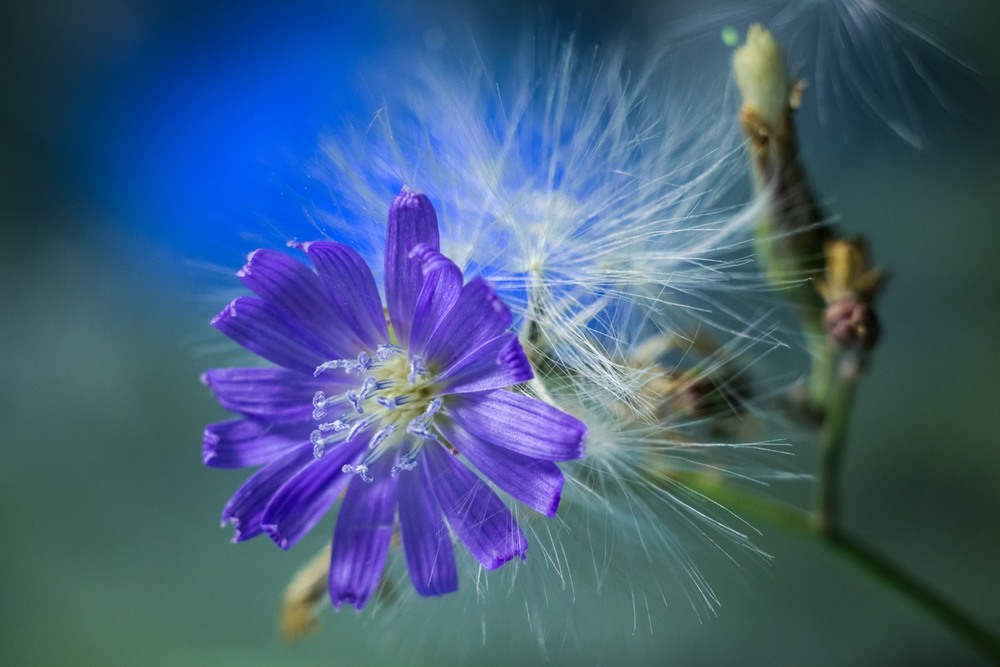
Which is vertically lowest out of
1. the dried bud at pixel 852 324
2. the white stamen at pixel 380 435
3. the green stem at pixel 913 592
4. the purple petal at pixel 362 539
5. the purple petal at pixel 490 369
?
the green stem at pixel 913 592

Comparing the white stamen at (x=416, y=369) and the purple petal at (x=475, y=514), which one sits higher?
the white stamen at (x=416, y=369)

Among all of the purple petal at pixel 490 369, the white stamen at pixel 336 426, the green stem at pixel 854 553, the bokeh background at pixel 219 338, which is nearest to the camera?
the purple petal at pixel 490 369

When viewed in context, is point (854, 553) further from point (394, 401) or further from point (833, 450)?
point (394, 401)

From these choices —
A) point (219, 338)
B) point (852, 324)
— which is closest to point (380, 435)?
point (852, 324)

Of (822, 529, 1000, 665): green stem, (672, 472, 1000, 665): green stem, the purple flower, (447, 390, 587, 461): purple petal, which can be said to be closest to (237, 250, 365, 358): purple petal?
the purple flower

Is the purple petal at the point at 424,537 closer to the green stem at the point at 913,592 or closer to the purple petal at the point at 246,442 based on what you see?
the purple petal at the point at 246,442

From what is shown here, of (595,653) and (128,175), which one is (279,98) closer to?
(128,175)

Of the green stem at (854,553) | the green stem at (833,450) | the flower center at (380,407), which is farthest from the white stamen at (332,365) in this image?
the green stem at (833,450)

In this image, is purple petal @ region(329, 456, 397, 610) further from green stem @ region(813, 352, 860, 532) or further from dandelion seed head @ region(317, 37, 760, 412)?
green stem @ region(813, 352, 860, 532)
